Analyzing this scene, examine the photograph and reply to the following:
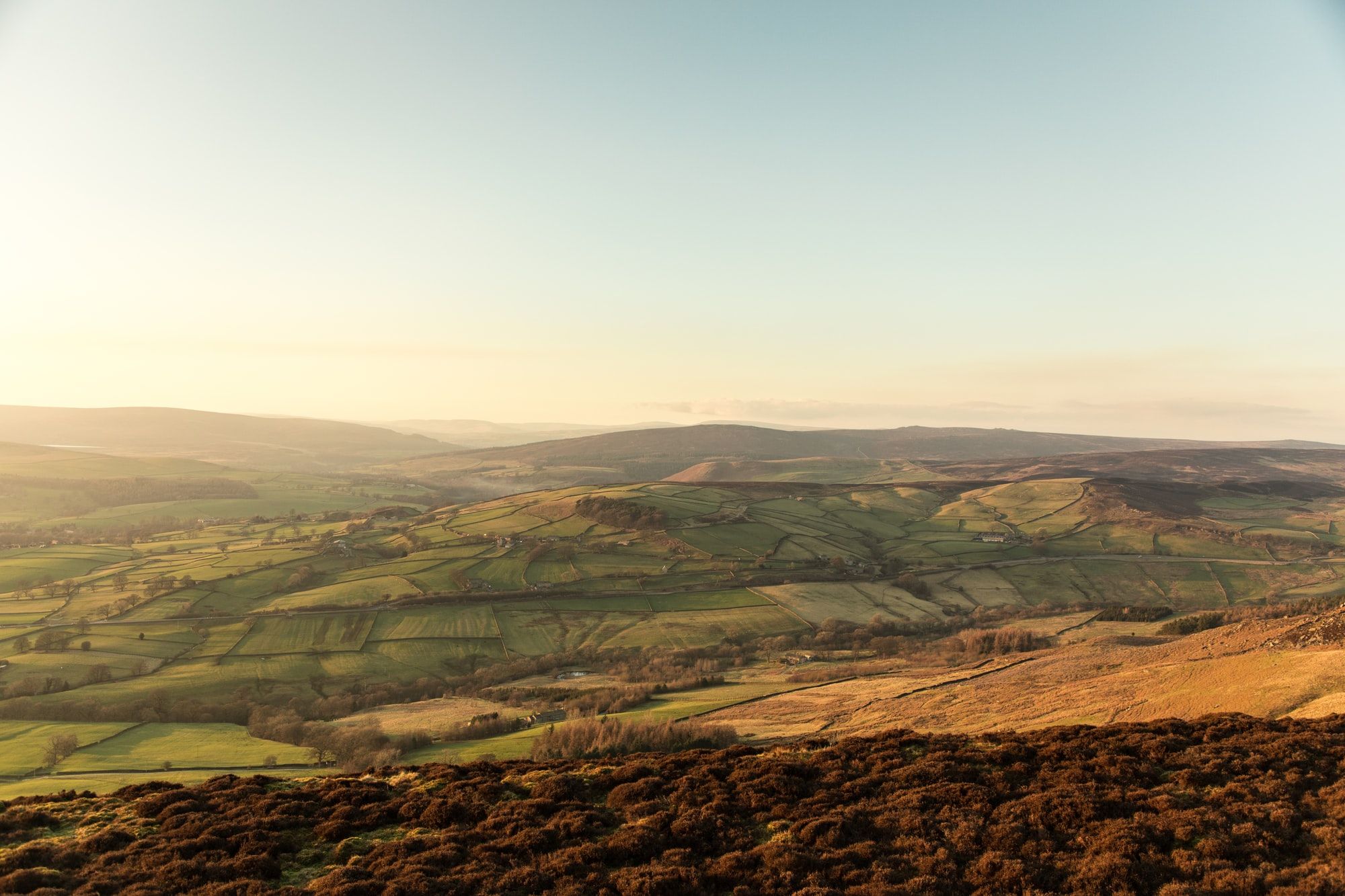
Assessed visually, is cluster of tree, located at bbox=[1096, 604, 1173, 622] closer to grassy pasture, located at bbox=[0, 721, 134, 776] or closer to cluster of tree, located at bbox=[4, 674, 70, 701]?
grassy pasture, located at bbox=[0, 721, 134, 776]

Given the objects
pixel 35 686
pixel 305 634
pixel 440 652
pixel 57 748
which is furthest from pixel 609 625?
pixel 35 686

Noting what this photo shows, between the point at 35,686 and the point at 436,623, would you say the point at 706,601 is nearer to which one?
the point at 436,623

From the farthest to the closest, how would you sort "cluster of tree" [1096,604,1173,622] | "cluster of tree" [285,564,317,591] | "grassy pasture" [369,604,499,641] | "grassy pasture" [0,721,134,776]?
1. "cluster of tree" [285,564,317,591]
2. "cluster of tree" [1096,604,1173,622]
3. "grassy pasture" [369,604,499,641]
4. "grassy pasture" [0,721,134,776]

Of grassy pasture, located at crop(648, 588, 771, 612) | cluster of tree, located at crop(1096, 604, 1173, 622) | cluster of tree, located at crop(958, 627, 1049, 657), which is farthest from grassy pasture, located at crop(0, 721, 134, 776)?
cluster of tree, located at crop(1096, 604, 1173, 622)

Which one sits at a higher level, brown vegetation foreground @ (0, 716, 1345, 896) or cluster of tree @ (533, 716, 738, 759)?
brown vegetation foreground @ (0, 716, 1345, 896)

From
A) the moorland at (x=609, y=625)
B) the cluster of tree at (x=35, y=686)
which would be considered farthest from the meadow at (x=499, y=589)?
the moorland at (x=609, y=625)
